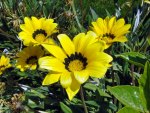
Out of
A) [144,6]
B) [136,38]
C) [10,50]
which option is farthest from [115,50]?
[10,50]

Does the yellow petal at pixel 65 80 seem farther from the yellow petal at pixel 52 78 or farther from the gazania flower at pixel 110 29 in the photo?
the gazania flower at pixel 110 29

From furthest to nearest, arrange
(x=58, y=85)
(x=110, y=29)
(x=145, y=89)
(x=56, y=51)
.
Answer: (x=58, y=85) < (x=110, y=29) < (x=56, y=51) < (x=145, y=89)

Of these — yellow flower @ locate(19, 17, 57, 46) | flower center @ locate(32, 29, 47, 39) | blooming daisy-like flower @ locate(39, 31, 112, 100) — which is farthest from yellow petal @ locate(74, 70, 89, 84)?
flower center @ locate(32, 29, 47, 39)

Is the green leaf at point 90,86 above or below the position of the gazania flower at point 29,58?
below

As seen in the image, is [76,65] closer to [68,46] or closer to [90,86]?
[68,46]

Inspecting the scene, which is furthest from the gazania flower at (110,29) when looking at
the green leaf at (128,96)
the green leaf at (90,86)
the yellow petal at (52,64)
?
the green leaf at (128,96)

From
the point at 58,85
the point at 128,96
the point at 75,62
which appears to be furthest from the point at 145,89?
the point at 58,85
